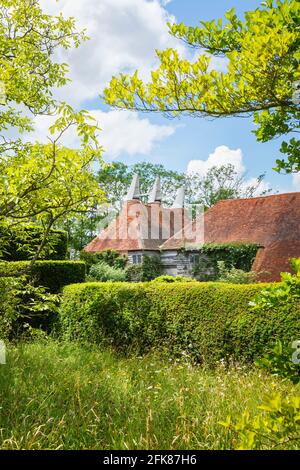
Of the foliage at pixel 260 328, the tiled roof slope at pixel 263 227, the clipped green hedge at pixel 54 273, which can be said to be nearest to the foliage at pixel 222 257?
the tiled roof slope at pixel 263 227

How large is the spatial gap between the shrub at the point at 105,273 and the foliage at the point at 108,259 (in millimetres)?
630

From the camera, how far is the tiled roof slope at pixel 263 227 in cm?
2095

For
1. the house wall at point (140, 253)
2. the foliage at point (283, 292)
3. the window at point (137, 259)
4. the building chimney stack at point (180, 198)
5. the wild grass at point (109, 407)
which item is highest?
the building chimney stack at point (180, 198)

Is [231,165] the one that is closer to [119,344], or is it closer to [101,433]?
[119,344]

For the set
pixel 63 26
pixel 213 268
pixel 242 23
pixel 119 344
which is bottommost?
pixel 119 344

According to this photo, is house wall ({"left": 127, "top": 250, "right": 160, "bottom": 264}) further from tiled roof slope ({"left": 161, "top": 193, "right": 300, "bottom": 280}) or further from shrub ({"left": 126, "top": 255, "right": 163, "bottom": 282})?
tiled roof slope ({"left": 161, "top": 193, "right": 300, "bottom": 280})

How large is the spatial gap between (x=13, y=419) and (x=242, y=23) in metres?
4.68

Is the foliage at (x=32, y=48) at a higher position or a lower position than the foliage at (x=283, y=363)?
higher

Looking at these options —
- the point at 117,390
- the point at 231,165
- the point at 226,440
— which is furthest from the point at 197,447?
the point at 231,165

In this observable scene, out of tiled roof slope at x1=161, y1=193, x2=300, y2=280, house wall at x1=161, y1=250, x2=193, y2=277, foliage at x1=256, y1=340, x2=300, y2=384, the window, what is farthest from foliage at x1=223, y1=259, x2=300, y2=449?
the window

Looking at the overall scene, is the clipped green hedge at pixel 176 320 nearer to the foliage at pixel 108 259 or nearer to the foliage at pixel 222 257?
the foliage at pixel 222 257

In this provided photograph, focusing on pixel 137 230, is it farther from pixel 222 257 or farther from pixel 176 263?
pixel 222 257

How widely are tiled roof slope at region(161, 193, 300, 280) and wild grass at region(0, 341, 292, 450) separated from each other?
13856 mm
